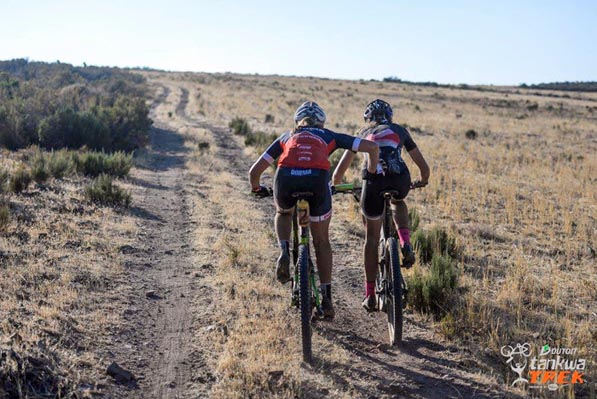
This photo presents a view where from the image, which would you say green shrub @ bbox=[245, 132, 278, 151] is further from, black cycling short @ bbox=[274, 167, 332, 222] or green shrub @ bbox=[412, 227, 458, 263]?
black cycling short @ bbox=[274, 167, 332, 222]

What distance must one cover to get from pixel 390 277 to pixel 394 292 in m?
0.29

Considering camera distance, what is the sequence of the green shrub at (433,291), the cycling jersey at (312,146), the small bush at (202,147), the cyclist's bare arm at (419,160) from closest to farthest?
1. the cycling jersey at (312,146)
2. the cyclist's bare arm at (419,160)
3. the green shrub at (433,291)
4. the small bush at (202,147)

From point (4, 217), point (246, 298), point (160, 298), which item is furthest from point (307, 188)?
point (4, 217)

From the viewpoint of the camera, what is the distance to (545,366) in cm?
464

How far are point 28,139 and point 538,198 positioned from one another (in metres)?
14.9

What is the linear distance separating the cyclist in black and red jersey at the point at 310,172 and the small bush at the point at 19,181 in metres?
7.38

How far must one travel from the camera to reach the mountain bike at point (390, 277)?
16.0 feet

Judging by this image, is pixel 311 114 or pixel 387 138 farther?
pixel 387 138

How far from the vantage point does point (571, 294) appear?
21.6ft

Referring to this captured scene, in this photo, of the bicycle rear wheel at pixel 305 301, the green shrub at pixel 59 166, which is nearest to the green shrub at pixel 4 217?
the green shrub at pixel 59 166

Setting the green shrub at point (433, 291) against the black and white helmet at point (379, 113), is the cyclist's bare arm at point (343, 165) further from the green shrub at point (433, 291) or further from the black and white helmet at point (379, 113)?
the green shrub at point (433, 291)

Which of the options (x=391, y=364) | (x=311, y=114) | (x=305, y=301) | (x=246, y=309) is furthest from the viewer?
(x=246, y=309)

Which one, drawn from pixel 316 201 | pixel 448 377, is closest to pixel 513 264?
pixel 448 377

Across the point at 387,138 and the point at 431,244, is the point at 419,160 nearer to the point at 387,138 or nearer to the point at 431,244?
the point at 387,138
